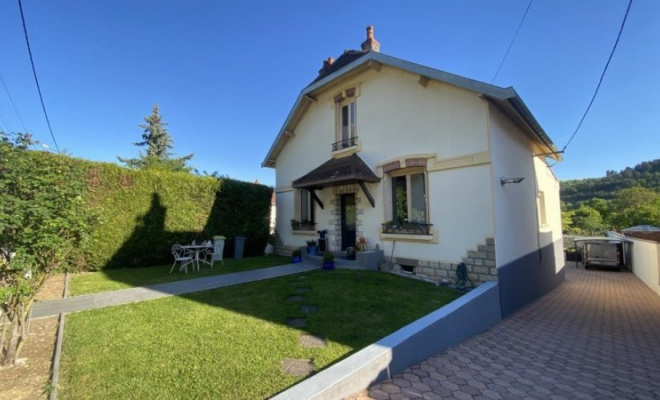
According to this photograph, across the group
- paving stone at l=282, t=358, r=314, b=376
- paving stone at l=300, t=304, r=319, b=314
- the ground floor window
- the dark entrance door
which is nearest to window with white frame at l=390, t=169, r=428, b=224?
the ground floor window

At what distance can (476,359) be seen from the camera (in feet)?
12.2

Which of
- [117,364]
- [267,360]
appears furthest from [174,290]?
[267,360]

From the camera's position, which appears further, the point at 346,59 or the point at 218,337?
the point at 346,59

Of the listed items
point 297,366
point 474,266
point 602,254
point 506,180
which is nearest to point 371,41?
point 506,180

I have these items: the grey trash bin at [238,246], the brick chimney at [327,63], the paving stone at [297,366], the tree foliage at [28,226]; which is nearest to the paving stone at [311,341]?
the paving stone at [297,366]

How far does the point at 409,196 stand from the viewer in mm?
7707

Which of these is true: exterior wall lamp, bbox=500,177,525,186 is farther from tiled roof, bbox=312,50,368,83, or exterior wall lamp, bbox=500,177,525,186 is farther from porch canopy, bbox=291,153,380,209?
tiled roof, bbox=312,50,368,83

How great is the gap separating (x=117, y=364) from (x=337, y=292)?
3.62 metres

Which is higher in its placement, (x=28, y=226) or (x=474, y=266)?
(x=28, y=226)

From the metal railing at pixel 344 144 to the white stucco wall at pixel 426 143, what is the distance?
28cm

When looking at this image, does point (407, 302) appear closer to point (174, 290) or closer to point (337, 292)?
point (337, 292)

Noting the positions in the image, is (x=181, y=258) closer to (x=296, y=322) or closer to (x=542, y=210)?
(x=296, y=322)

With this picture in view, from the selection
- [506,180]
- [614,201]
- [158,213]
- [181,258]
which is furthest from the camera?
[614,201]

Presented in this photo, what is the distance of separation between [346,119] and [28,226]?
842 cm
